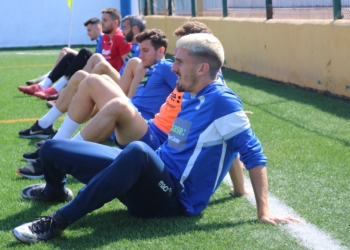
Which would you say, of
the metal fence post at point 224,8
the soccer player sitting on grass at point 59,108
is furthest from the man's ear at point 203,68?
the metal fence post at point 224,8

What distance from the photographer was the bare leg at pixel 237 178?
423cm

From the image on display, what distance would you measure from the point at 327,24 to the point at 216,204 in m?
4.91

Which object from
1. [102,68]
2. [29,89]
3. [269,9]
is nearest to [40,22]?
[29,89]

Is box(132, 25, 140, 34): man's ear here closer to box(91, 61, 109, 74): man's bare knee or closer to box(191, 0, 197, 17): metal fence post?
box(91, 61, 109, 74): man's bare knee

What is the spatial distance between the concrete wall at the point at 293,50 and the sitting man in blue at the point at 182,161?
4684 mm

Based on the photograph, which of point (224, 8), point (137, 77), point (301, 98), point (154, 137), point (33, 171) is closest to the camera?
point (154, 137)

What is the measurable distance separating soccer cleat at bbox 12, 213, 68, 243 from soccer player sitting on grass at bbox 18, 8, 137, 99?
495 centimetres

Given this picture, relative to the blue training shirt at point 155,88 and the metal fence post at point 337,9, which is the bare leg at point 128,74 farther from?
the metal fence post at point 337,9

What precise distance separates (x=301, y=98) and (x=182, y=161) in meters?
5.04

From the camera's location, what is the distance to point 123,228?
360 centimetres

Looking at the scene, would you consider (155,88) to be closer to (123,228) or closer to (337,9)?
(123,228)

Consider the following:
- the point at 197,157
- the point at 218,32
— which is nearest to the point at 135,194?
the point at 197,157

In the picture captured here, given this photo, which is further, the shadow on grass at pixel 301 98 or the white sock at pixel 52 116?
Answer: the shadow on grass at pixel 301 98

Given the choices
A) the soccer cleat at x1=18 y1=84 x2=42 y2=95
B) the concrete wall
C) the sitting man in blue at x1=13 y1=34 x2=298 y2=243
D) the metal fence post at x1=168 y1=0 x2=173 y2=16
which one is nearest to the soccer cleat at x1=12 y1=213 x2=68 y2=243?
the sitting man in blue at x1=13 y1=34 x2=298 y2=243
